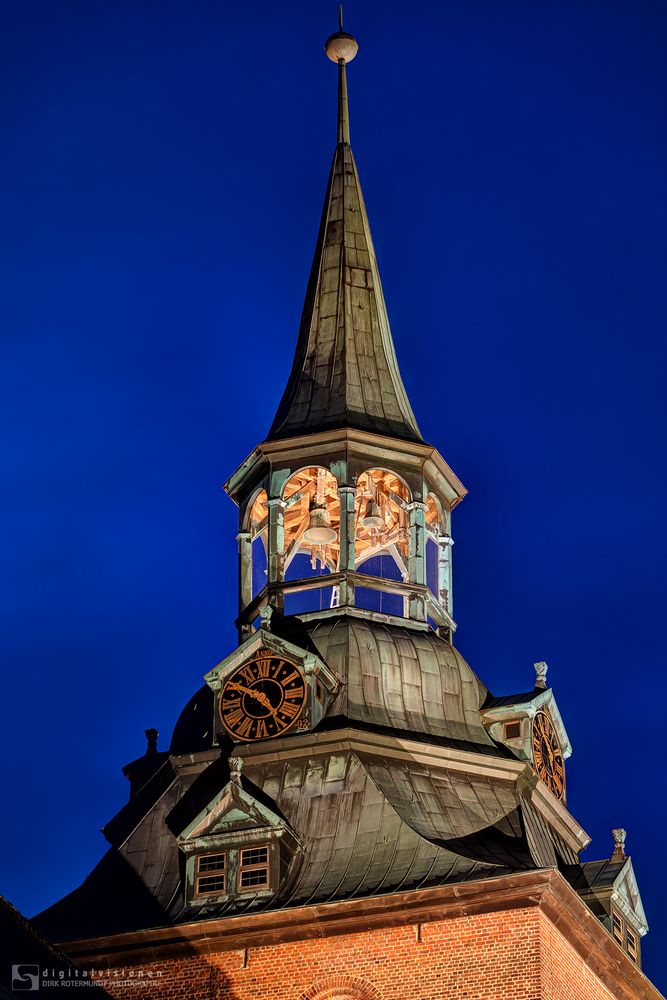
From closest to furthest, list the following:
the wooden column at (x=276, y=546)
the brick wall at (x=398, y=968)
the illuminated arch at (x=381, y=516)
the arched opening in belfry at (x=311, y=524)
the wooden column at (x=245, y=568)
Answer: the brick wall at (x=398, y=968) → the wooden column at (x=276, y=546) → the wooden column at (x=245, y=568) → the arched opening in belfry at (x=311, y=524) → the illuminated arch at (x=381, y=516)

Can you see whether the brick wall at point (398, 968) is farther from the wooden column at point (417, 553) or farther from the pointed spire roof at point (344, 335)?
the pointed spire roof at point (344, 335)

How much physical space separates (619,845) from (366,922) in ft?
26.7

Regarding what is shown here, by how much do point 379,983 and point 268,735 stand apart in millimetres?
6404

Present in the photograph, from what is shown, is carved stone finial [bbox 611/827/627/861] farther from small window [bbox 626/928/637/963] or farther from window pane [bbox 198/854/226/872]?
window pane [bbox 198/854/226/872]

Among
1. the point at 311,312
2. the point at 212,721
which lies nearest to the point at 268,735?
the point at 212,721

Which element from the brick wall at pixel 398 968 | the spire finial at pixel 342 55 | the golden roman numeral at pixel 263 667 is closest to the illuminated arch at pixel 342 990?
the brick wall at pixel 398 968

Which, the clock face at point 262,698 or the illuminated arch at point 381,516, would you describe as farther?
the illuminated arch at point 381,516

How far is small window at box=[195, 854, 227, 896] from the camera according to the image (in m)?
62.5

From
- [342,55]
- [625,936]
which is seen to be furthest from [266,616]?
[342,55]

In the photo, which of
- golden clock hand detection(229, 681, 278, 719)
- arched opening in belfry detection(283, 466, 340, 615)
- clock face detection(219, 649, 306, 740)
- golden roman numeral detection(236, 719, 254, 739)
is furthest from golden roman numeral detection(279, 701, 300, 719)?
arched opening in belfry detection(283, 466, 340, 615)

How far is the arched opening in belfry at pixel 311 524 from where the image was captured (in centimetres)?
6969

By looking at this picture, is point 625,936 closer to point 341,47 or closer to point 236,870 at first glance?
point 236,870

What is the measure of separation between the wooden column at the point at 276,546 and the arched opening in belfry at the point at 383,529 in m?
1.81

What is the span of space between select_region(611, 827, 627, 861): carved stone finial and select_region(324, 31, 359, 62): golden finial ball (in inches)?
808
